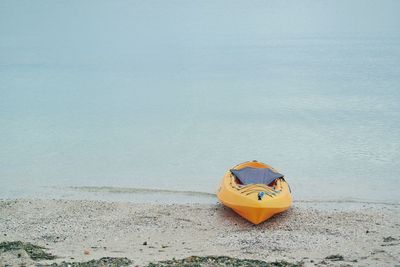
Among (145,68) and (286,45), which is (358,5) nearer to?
(286,45)

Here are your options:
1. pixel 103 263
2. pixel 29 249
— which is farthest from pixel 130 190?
pixel 103 263

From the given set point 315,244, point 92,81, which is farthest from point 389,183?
point 92,81

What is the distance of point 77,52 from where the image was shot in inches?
2144

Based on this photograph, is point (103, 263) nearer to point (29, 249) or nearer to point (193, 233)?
point (29, 249)

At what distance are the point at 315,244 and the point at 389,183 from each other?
6.48 metres

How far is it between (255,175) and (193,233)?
8.31ft

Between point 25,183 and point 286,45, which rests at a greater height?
point 286,45

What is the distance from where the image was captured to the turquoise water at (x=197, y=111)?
18422mm

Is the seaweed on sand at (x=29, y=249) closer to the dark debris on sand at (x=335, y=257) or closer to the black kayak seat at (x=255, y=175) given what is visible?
the dark debris on sand at (x=335, y=257)

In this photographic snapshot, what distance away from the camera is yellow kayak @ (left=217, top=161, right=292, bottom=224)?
13.2m

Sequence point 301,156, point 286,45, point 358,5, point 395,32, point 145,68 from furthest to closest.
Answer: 1. point 358,5
2. point 395,32
3. point 286,45
4. point 145,68
5. point 301,156

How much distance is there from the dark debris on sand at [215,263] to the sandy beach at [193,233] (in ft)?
1.39

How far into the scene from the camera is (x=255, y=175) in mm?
14688

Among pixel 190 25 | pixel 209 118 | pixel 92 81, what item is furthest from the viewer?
pixel 190 25
